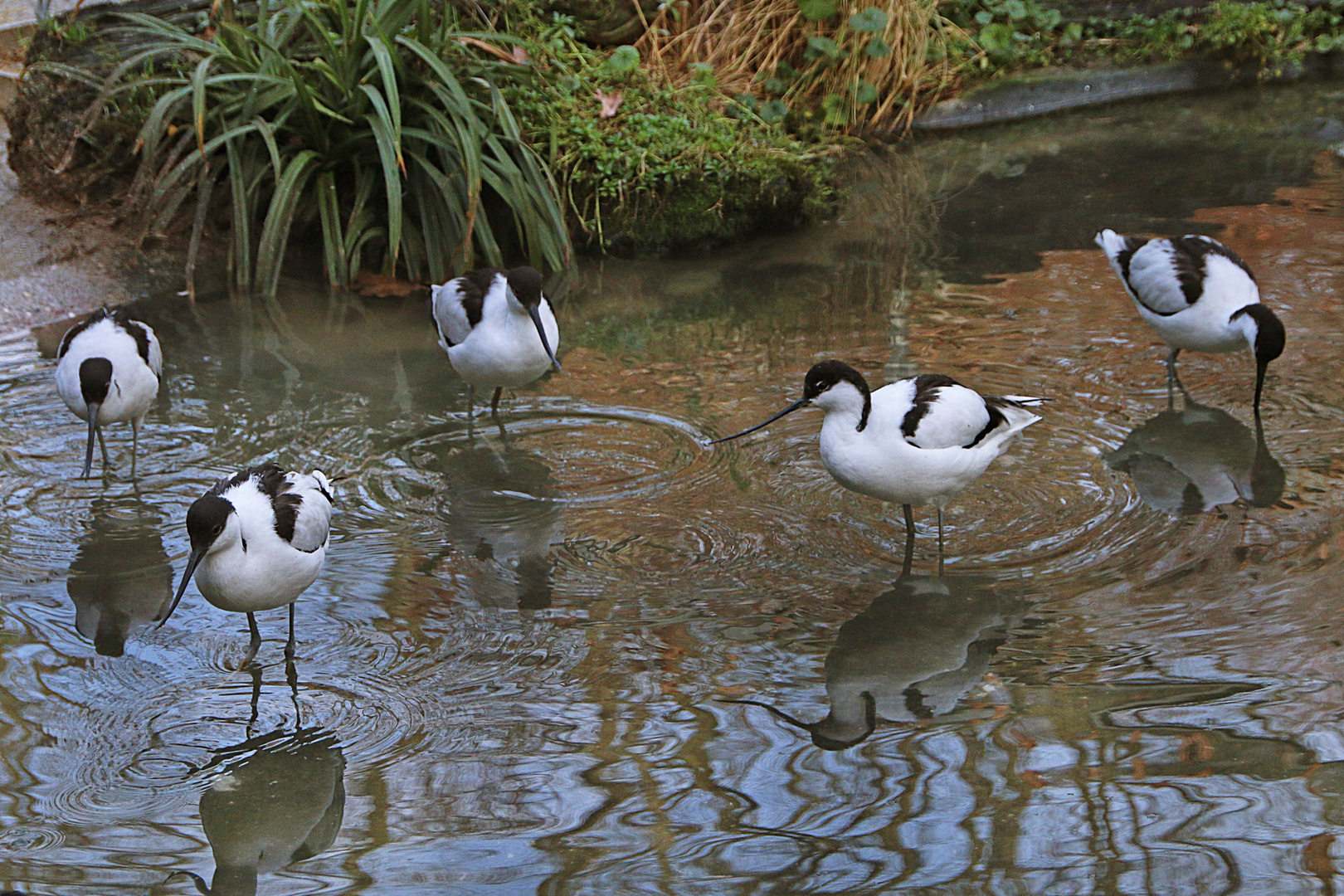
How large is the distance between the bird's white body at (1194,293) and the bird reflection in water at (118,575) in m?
4.35

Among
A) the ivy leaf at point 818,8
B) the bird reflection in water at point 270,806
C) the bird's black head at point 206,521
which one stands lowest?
the bird reflection in water at point 270,806

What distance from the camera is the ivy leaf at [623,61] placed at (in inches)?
338

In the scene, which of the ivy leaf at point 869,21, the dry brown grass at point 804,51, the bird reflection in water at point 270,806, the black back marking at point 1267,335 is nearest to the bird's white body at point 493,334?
the bird reflection in water at point 270,806

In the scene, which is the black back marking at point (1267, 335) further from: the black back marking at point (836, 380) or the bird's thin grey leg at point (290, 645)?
the bird's thin grey leg at point (290, 645)

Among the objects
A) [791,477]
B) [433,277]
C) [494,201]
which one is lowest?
[791,477]

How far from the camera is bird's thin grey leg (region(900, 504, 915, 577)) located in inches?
175

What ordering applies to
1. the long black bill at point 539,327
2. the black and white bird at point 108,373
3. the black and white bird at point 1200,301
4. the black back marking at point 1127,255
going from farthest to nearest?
the black back marking at point 1127,255 < the long black bill at point 539,327 < the black and white bird at point 1200,301 < the black and white bird at point 108,373

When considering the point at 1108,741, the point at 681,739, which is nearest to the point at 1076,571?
the point at 1108,741

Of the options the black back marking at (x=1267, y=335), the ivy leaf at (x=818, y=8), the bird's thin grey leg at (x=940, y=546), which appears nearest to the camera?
the bird's thin grey leg at (x=940, y=546)

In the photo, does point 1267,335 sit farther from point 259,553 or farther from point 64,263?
point 64,263

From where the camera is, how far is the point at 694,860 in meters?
3.11

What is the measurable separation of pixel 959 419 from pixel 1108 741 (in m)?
1.32

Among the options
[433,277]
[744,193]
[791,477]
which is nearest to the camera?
[791,477]

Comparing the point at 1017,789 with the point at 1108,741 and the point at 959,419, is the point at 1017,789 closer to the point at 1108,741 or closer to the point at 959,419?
the point at 1108,741
